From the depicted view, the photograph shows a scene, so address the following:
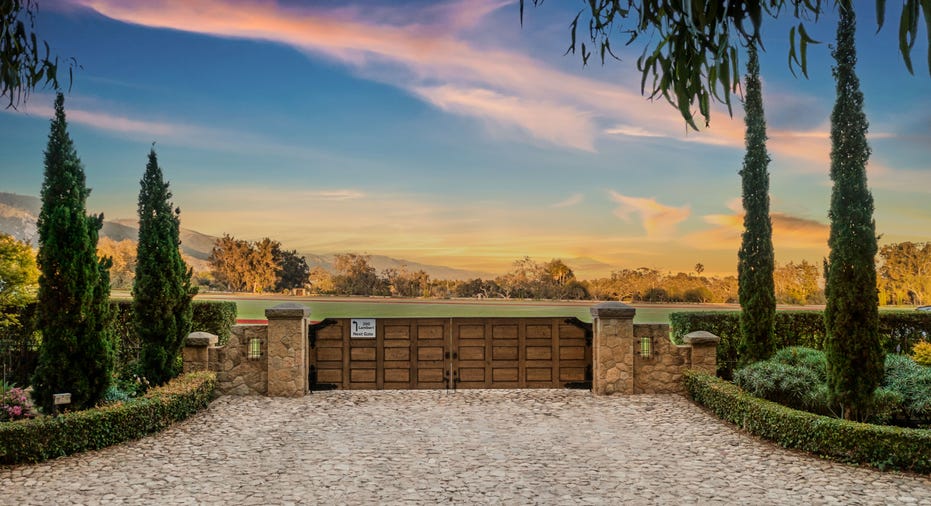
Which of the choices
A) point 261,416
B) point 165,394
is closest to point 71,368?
point 165,394

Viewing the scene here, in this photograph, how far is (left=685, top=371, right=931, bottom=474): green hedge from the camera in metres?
8.10

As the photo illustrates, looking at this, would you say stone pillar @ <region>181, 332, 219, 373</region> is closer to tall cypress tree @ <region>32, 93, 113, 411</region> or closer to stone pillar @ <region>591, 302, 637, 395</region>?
tall cypress tree @ <region>32, 93, 113, 411</region>

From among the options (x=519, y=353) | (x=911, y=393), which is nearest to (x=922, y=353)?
(x=911, y=393)

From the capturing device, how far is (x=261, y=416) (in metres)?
11.2

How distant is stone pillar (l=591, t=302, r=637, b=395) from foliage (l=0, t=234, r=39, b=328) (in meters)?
10.7

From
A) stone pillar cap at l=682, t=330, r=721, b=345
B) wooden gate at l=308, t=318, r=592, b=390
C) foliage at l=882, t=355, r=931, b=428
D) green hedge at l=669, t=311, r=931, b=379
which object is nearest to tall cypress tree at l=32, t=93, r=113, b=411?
wooden gate at l=308, t=318, r=592, b=390

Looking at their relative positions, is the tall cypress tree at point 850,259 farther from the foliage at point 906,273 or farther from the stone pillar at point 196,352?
the foliage at point 906,273

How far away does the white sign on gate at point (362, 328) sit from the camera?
532 inches

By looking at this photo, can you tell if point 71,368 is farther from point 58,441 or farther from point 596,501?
point 596,501

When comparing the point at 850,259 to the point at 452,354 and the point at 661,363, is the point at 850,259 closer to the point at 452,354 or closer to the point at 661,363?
the point at 661,363

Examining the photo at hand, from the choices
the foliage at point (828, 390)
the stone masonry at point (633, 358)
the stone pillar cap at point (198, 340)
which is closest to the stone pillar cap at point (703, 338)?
the stone masonry at point (633, 358)

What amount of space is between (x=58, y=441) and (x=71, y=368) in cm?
186

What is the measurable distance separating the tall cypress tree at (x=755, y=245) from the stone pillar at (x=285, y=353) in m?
8.40

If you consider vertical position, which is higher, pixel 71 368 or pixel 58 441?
pixel 71 368
